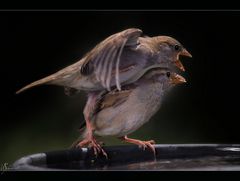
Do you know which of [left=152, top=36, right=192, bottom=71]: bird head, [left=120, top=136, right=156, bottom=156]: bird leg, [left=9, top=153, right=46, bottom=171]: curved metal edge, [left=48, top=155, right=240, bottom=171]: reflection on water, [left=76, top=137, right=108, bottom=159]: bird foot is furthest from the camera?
[left=152, top=36, right=192, bottom=71]: bird head

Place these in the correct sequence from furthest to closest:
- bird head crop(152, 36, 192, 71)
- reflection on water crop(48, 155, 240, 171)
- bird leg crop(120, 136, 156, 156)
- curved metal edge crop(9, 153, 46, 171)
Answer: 1. bird head crop(152, 36, 192, 71)
2. bird leg crop(120, 136, 156, 156)
3. reflection on water crop(48, 155, 240, 171)
4. curved metal edge crop(9, 153, 46, 171)

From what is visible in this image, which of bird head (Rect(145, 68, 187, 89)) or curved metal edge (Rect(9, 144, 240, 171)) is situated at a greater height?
bird head (Rect(145, 68, 187, 89))

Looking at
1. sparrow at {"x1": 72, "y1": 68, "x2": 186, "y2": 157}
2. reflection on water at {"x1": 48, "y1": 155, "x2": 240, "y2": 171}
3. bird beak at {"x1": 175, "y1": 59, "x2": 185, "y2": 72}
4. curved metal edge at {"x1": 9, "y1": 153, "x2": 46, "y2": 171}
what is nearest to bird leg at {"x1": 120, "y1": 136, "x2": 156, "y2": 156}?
sparrow at {"x1": 72, "y1": 68, "x2": 186, "y2": 157}

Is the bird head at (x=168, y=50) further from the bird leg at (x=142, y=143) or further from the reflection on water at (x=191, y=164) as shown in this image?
the reflection on water at (x=191, y=164)

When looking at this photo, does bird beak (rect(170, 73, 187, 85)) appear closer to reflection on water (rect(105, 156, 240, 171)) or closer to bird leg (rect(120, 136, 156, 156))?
bird leg (rect(120, 136, 156, 156))

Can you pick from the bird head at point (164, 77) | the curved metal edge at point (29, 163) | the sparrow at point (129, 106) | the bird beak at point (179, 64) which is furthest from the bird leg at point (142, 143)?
the curved metal edge at point (29, 163)

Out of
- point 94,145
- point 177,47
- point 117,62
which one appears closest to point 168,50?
point 177,47
